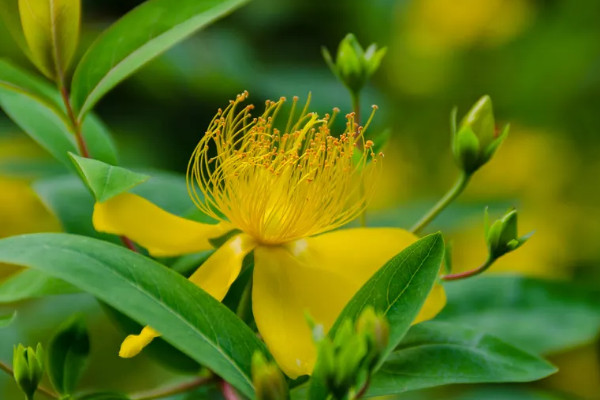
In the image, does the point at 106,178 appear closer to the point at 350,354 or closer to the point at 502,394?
the point at 350,354

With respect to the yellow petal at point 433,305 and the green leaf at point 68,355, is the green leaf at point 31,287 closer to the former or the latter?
the green leaf at point 68,355

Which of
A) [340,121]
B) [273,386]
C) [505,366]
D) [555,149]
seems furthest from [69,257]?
[555,149]

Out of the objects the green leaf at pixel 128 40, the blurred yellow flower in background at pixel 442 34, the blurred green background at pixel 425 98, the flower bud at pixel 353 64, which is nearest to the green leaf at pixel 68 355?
the green leaf at pixel 128 40

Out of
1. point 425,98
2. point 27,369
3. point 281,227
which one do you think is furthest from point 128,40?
point 425,98

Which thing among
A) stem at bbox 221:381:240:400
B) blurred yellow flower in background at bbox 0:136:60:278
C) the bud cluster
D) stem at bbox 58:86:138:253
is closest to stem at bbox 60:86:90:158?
stem at bbox 58:86:138:253

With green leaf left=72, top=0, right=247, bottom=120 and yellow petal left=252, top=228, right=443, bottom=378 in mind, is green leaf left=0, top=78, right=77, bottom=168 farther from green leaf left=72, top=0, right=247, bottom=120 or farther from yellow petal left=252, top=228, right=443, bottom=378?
yellow petal left=252, top=228, right=443, bottom=378

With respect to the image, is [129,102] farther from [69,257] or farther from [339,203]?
[69,257]
